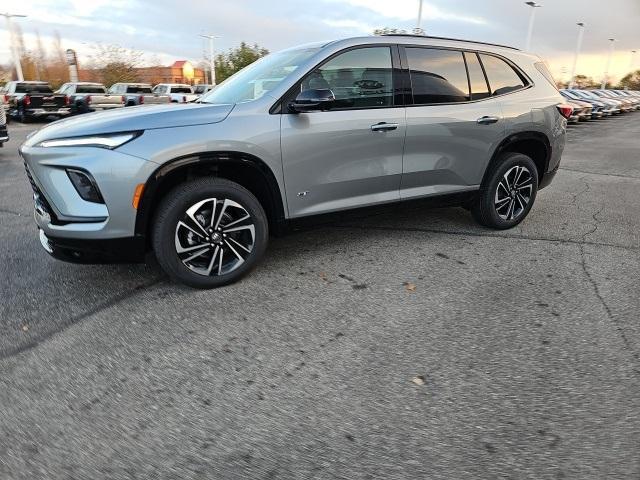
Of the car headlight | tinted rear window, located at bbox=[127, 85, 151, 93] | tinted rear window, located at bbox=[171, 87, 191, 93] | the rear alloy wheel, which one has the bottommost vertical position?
tinted rear window, located at bbox=[171, 87, 191, 93]

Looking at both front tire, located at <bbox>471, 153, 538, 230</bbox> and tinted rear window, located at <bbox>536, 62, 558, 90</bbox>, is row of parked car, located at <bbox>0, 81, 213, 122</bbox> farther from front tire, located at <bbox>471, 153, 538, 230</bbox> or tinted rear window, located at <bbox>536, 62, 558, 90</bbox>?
front tire, located at <bbox>471, 153, 538, 230</bbox>

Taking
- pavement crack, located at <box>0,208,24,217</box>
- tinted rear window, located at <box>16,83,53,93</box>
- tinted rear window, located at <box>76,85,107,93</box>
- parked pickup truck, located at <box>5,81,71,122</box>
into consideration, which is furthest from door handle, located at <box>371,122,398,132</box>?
tinted rear window, located at <box>76,85,107,93</box>

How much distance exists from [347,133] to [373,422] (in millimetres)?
2313

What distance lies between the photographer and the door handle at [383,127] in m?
3.99

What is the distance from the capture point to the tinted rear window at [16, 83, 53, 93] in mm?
21422

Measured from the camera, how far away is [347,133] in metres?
3.87

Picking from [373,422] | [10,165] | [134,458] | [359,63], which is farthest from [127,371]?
[10,165]

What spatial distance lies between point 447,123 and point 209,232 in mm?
2341

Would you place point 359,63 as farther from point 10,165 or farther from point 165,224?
point 10,165

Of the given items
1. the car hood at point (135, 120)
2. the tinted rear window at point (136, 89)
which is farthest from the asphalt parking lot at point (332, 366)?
the tinted rear window at point (136, 89)

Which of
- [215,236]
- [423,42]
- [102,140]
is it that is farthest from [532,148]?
[102,140]

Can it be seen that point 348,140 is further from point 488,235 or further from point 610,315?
point 610,315

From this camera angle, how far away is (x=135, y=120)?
3262mm

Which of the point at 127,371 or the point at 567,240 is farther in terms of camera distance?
the point at 567,240
